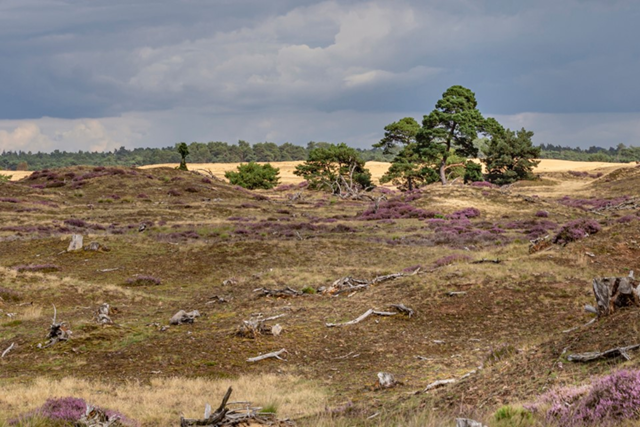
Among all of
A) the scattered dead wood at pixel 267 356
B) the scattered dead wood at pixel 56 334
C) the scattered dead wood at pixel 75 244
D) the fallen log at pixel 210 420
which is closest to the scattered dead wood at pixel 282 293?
the scattered dead wood at pixel 267 356

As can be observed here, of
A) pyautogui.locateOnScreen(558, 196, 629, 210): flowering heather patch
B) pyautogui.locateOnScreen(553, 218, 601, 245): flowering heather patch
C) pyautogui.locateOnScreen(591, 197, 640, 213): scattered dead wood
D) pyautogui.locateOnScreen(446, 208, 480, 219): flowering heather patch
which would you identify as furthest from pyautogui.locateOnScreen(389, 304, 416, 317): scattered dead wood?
pyautogui.locateOnScreen(558, 196, 629, 210): flowering heather patch

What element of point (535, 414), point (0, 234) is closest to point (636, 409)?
point (535, 414)

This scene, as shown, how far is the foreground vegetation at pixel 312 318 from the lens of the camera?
10.0 m

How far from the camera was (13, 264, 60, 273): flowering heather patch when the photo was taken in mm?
26281

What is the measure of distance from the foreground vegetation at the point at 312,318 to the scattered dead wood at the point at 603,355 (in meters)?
0.19

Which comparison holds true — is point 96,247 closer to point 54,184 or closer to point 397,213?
point 397,213

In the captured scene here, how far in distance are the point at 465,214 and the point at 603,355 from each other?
40567 millimetres

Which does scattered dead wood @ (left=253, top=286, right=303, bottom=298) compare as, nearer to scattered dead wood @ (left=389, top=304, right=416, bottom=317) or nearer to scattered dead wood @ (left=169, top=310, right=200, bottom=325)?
scattered dead wood @ (left=169, top=310, right=200, bottom=325)

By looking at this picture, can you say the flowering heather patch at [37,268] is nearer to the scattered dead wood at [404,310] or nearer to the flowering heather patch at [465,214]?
the scattered dead wood at [404,310]

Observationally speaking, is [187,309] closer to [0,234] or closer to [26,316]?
[26,316]

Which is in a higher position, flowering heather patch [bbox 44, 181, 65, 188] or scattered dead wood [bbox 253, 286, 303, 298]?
flowering heather patch [bbox 44, 181, 65, 188]

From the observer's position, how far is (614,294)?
11438mm

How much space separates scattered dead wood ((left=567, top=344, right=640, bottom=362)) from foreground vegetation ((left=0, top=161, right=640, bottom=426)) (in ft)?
0.62

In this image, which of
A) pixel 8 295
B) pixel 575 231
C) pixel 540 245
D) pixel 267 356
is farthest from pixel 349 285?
pixel 8 295
